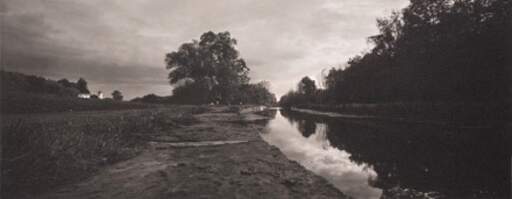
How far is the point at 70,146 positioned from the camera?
17.0 ft

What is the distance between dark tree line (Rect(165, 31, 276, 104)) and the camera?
52656mm

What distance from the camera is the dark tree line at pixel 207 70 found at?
173 ft

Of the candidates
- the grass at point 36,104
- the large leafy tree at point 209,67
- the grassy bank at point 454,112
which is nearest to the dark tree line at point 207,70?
the large leafy tree at point 209,67

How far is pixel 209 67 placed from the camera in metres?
52.8

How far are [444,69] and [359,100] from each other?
1119 inches

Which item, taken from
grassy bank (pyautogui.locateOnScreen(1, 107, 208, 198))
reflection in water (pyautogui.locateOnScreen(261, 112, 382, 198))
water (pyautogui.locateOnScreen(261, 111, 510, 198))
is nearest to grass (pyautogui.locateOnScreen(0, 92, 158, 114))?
grassy bank (pyautogui.locateOnScreen(1, 107, 208, 198))

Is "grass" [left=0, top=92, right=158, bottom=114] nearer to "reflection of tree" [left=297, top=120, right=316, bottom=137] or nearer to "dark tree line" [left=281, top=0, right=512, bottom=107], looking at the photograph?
"reflection of tree" [left=297, top=120, right=316, bottom=137]

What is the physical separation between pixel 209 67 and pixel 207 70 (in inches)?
25.6

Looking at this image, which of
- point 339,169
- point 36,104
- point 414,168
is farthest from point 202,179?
point 36,104

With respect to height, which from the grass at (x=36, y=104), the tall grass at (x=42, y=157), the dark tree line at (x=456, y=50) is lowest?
the tall grass at (x=42, y=157)

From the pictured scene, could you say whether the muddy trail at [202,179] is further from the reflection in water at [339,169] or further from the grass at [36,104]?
the grass at [36,104]

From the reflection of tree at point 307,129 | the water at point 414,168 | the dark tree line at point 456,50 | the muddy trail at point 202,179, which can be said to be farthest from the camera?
the dark tree line at point 456,50

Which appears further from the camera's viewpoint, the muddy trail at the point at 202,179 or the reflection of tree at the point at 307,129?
the reflection of tree at the point at 307,129

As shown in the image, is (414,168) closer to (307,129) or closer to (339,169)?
(339,169)
